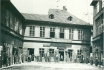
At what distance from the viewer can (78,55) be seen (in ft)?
66.0

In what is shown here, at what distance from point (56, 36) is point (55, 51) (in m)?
1.59

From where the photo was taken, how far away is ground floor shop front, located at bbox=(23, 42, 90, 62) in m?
19.0

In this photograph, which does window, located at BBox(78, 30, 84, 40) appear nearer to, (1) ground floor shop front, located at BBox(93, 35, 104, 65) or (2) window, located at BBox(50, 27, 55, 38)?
(2) window, located at BBox(50, 27, 55, 38)

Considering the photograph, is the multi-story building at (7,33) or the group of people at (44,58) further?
the group of people at (44,58)

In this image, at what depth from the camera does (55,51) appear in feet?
64.6

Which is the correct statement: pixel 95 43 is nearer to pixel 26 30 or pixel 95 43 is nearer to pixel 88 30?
pixel 88 30

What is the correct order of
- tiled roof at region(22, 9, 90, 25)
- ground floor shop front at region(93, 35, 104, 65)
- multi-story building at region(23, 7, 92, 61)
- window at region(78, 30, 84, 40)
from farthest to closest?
window at region(78, 30, 84, 40)
tiled roof at region(22, 9, 90, 25)
multi-story building at region(23, 7, 92, 61)
ground floor shop front at region(93, 35, 104, 65)

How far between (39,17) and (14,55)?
6.96 meters

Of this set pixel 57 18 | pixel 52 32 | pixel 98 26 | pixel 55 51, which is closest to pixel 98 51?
pixel 98 26

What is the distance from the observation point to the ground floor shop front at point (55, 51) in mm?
19000

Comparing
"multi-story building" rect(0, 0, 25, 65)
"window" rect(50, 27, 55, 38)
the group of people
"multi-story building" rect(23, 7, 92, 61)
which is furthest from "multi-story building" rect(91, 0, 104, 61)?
"multi-story building" rect(0, 0, 25, 65)

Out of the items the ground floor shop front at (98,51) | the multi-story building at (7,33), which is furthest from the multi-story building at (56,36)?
the multi-story building at (7,33)

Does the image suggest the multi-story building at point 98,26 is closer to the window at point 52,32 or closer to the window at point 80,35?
the window at point 80,35

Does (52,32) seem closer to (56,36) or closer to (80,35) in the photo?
(56,36)
